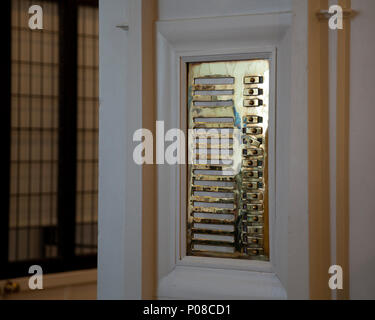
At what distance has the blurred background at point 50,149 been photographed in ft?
6.79

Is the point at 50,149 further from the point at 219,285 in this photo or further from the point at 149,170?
the point at 219,285

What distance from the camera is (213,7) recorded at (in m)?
0.80

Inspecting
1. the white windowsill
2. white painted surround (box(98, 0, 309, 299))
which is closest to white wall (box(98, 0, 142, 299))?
white painted surround (box(98, 0, 309, 299))

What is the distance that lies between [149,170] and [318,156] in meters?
0.34

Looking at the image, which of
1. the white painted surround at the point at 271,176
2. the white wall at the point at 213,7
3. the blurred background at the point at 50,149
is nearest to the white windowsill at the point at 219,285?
the white painted surround at the point at 271,176

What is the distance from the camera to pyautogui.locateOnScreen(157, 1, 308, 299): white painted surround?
2.44 ft

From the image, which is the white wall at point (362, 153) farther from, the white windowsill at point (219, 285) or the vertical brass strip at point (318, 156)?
the white windowsill at point (219, 285)

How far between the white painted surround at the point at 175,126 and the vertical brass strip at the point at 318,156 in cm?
2

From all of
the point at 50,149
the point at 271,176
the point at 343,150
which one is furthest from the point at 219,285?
the point at 50,149

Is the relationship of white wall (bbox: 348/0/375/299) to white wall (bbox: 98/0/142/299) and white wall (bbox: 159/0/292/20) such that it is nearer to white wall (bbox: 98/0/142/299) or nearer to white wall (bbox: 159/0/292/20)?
white wall (bbox: 159/0/292/20)

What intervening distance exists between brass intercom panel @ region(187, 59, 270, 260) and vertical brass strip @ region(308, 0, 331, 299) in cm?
10

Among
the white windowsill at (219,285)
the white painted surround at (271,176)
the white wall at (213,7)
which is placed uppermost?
the white wall at (213,7)

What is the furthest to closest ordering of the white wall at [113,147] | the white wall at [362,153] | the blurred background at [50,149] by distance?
the blurred background at [50,149] < the white wall at [113,147] < the white wall at [362,153]

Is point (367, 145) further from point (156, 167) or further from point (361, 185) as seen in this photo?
point (156, 167)
